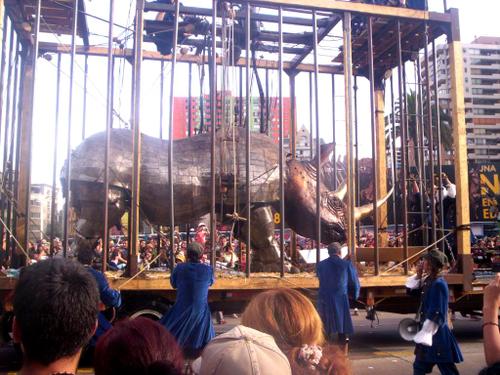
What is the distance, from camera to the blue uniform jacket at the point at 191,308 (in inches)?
227

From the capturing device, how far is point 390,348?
861 centimetres

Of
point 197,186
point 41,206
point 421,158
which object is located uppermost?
point 41,206

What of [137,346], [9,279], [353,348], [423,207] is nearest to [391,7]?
[423,207]

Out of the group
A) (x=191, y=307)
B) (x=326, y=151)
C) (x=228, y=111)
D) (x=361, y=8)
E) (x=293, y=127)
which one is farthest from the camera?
(x=293, y=127)

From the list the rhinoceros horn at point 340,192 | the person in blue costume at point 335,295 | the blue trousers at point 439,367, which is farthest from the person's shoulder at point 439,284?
the rhinoceros horn at point 340,192

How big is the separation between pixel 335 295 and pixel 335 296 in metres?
0.01

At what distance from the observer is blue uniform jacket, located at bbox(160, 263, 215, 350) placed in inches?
227

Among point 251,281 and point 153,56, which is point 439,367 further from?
point 153,56

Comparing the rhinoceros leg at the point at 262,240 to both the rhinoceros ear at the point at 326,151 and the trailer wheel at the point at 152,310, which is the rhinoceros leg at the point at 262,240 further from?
the trailer wheel at the point at 152,310

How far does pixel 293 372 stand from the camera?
92.8 inches

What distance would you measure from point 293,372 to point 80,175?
20.3 ft

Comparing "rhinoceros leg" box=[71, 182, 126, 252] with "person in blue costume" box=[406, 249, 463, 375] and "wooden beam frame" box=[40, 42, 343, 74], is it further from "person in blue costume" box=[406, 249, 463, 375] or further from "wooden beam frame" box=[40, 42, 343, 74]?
"person in blue costume" box=[406, 249, 463, 375]

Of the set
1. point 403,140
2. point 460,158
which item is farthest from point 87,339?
point 403,140

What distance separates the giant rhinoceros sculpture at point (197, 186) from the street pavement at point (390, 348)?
6.13 feet
